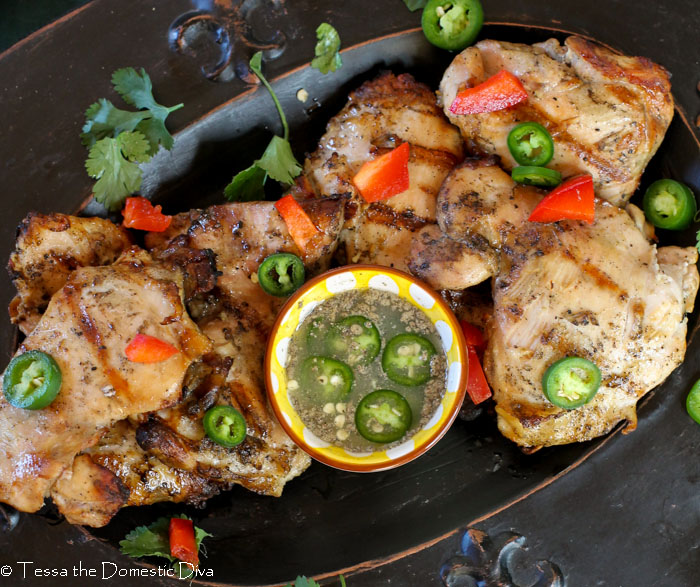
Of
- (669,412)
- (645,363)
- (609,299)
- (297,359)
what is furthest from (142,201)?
(669,412)

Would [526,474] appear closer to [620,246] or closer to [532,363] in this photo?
[532,363]

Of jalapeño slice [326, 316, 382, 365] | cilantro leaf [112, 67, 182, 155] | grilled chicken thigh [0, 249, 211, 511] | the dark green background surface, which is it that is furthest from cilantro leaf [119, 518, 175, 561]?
the dark green background surface

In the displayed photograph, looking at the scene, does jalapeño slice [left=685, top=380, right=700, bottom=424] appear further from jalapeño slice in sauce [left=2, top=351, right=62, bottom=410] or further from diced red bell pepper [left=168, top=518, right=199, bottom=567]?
jalapeño slice in sauce [left=2, top=351, right=62, bottom=410]

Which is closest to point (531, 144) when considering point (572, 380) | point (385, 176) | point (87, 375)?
point (385, 176)

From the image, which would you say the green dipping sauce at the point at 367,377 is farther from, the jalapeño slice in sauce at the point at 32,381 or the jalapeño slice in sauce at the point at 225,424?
the jalapeño slice in sauce at the point at 32,381

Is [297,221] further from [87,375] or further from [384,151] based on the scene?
[87,375]

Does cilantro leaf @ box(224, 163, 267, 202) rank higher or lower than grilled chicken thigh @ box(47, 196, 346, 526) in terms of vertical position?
higher
